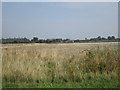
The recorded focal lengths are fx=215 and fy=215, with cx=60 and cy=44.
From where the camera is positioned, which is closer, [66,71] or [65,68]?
[66,71]

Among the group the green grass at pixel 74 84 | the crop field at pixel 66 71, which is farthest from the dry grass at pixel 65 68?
the green grass at pixel 74 84

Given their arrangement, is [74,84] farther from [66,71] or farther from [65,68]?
[65,68]

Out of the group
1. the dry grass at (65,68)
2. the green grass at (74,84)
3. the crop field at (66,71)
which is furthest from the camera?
the dry grass at (65,68)

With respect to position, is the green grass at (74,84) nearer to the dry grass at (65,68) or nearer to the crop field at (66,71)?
the crop field at (66,71)

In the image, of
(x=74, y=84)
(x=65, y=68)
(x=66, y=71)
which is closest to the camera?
(x=74, y=84)

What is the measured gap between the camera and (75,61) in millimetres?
9703

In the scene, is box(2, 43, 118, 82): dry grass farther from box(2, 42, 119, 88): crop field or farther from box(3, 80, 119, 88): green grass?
box(3, 80, 119, 88): green grass

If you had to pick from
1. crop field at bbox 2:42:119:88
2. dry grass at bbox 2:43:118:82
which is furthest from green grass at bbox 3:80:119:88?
dry grass at bbox 2:43:118:82

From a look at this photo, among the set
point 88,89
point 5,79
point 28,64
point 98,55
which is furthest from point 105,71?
point 5,79

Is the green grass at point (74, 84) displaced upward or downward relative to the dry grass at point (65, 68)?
downward

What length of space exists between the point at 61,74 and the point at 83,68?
1179mm

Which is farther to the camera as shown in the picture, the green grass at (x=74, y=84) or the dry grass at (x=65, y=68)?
the dry grass at (x=65, y=68)

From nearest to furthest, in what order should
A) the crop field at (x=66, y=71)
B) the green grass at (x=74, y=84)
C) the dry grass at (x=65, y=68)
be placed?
the green grass at (x=74, y=84) < the crop field at (x=66, y=71) < the dry grass at (x=65, y=68)

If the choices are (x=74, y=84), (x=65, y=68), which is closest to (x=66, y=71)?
(x=65, y=68)
